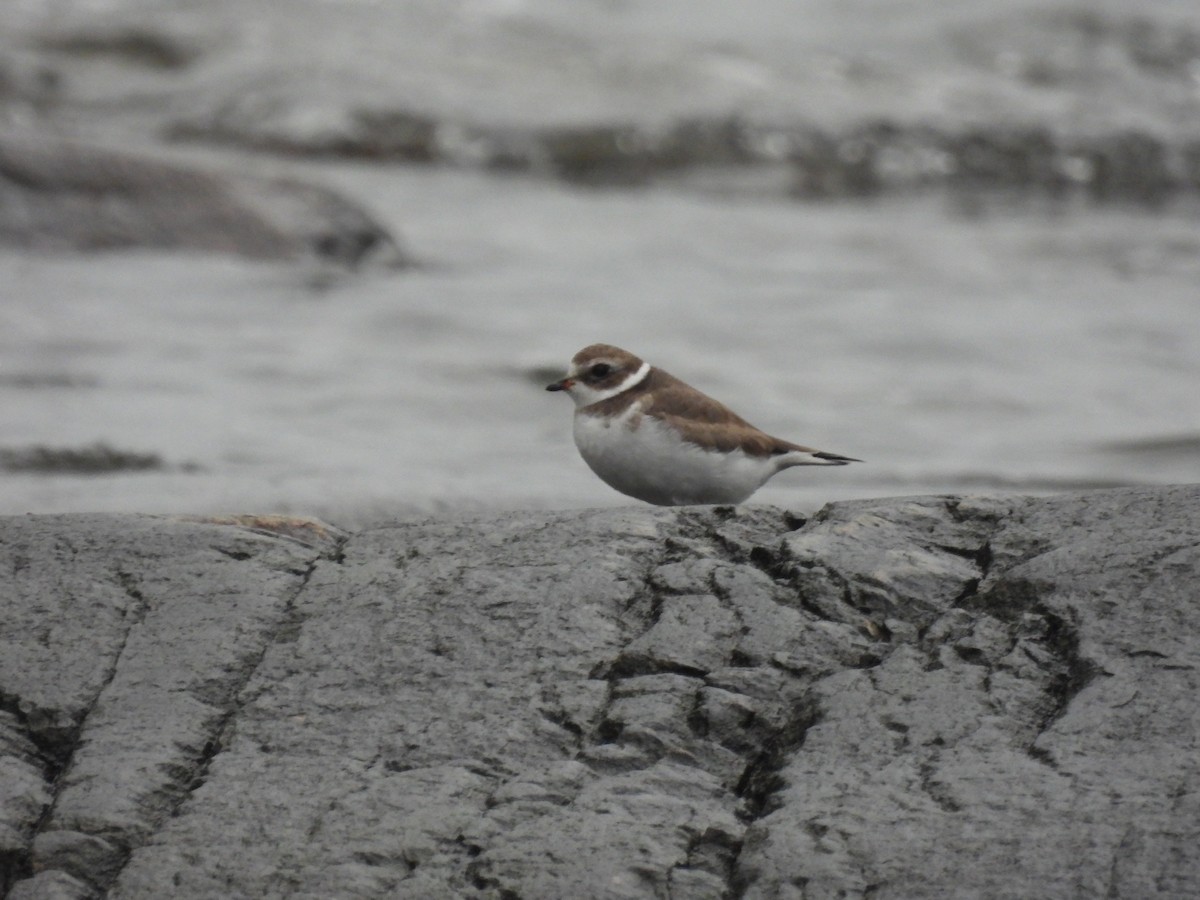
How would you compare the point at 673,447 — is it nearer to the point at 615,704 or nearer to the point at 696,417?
the point at 696,417

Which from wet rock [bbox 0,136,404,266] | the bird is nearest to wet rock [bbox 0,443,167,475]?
the bird

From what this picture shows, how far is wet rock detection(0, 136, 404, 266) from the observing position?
46.2ft

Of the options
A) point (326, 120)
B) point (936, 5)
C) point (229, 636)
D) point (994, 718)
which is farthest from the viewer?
point (936, 5)

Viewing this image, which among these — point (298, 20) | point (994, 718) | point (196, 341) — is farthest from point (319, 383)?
point (298, 20)

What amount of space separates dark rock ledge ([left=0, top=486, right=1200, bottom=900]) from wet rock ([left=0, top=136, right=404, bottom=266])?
10056mm

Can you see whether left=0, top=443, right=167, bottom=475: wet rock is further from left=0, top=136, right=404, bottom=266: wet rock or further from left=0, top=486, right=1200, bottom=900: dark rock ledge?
left=0, top=136, right=404, bottom=266: wet rock

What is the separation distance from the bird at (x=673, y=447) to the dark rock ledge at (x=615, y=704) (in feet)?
2.28

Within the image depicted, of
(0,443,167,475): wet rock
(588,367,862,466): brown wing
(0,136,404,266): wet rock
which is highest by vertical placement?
(0,136,404,266): wet rock

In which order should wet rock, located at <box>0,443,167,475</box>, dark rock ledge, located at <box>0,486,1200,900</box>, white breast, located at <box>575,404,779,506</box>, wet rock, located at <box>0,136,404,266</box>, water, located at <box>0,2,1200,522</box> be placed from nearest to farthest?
1. dark rock ledge, located at <box>0,486,1200,900</box>
2. white breast, located at <box>575,404,779,506</box>
3. wet rock, located at <box>0,443,167,475</box>
4. water, located at <box>0,2,1200,522</box>
5. wet rock, located at <box>0,136,404,266</box>

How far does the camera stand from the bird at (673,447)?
18.0 feet

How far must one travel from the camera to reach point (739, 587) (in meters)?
4.36

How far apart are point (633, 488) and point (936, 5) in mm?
22245

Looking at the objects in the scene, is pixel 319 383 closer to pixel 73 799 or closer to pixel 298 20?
pixel 73 799

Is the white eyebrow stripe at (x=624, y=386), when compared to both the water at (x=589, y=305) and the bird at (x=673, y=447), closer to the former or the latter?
the bird at (x=673, y=447)
